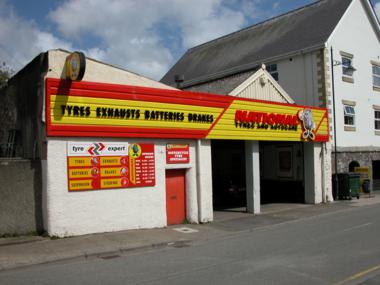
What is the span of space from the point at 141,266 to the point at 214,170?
1746 cm

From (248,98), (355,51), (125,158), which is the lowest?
(125,158)

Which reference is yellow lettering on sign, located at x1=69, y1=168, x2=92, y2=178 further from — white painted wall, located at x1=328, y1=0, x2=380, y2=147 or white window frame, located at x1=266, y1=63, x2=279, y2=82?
white window frame, located at x1=266, y1=63, x2=279, y2=82

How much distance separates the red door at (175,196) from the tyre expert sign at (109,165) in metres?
0.98

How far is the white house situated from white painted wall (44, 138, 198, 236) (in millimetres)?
7667

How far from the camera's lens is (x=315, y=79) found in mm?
24156

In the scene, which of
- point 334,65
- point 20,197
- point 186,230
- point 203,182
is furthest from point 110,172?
point 334,65

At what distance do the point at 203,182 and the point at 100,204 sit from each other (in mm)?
4004

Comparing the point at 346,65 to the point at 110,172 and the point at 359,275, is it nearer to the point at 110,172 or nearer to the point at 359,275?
the point at 110,172

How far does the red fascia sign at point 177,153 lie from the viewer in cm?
1440

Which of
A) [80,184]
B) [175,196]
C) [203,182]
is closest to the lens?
[80,184]

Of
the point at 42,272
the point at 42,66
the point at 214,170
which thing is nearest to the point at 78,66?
the point at 42,66

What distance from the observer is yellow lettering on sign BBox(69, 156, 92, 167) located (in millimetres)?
12109

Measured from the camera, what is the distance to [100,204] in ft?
41.4

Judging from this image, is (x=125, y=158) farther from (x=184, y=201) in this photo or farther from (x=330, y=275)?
(x=330, y=275)
